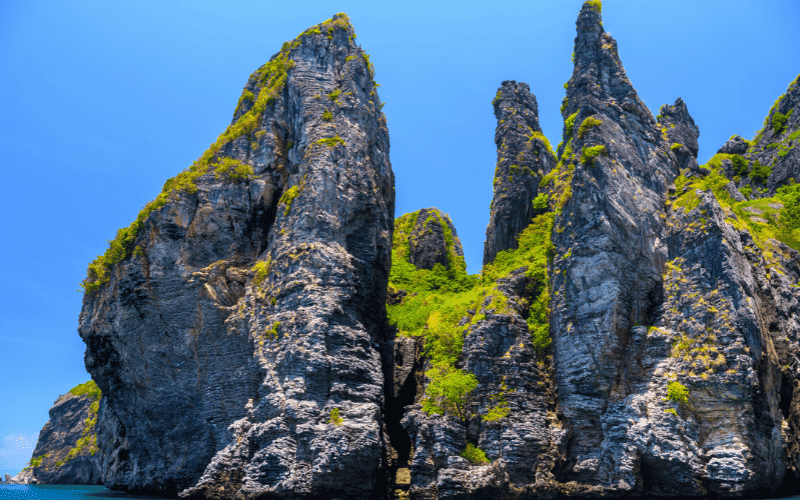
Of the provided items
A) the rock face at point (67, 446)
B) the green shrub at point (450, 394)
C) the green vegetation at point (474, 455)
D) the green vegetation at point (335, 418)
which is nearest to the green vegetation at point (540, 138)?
the green shrub at point (450, 394)

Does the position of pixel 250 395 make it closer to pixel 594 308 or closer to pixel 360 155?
pixel 360 155

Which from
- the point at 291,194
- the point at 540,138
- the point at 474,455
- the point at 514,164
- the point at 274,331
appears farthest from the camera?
the point at 540,138

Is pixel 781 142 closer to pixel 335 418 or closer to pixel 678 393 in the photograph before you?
pixel 678 393

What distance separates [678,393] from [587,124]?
58.0 ft

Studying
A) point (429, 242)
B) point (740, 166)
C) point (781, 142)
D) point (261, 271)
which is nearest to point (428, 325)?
point (261, 271)

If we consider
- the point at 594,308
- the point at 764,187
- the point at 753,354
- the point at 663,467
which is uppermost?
the point at 764,187

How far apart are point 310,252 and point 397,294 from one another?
1339 centimetres

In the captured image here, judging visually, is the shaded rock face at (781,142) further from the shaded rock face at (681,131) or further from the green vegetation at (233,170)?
the green vegetation at (233,170)

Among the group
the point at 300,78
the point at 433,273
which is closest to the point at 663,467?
the point at 433,273

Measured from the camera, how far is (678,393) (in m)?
25.4

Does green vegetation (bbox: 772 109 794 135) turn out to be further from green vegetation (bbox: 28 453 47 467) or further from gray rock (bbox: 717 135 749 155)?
green vegetation (bbox: 28 453 47 467)

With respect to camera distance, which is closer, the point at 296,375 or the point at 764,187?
the point at 296,375

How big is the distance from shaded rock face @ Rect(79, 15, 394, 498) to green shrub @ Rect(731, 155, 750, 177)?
112 feet

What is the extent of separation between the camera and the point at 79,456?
2539 inches
